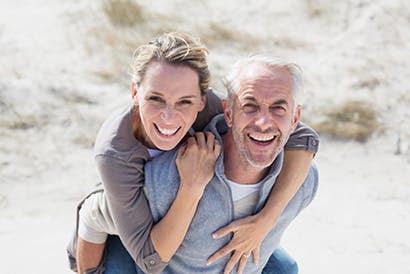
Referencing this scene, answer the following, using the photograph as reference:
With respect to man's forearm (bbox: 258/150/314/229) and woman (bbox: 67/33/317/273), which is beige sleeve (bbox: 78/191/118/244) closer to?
woman (bbox: 67/33/317/273)

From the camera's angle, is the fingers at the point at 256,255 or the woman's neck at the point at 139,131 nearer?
the woman's neck at the point at 139,131

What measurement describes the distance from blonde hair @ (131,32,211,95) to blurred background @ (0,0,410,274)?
1.88 meters

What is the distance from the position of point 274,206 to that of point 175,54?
2.09ft

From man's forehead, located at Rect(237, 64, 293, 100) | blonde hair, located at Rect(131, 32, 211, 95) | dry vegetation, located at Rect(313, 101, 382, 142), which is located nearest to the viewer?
blonde hair, located at Rect(131, 32, 211, 95)

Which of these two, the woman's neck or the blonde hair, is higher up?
the blonde hair

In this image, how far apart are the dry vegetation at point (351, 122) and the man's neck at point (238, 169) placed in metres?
2.82

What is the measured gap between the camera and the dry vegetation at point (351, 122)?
507 centimetres

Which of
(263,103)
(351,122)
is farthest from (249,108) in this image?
(351,122)

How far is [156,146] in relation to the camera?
225cm

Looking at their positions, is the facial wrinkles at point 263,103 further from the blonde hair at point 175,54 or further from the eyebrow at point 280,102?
the blonde hair at point 175,54

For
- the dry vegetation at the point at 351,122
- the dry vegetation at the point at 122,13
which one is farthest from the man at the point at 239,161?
the dry vegetation at the point at 122,13

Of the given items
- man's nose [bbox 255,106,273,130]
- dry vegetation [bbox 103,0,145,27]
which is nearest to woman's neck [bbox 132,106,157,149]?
man's nose [bbox 255,106,273,130]

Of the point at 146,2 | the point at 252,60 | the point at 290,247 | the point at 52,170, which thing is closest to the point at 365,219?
the point at 290,247

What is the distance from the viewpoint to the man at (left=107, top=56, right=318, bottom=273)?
2215mm
